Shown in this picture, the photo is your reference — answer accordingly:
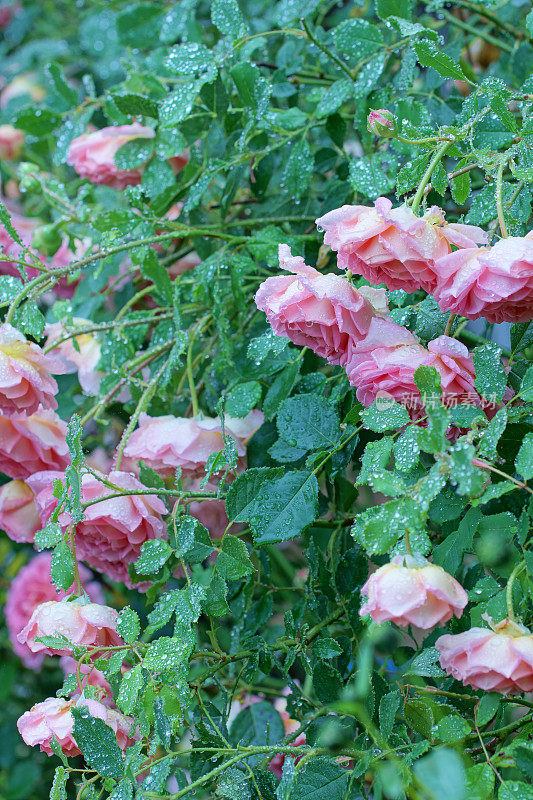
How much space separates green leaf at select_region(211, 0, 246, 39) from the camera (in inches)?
31.7

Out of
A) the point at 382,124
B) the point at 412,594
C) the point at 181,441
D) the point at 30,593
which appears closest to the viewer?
the point at 412,594

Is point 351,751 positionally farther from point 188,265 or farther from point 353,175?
point 188,265

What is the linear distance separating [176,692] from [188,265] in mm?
586

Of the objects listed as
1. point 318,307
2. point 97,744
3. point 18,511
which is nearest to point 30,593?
point 18,511

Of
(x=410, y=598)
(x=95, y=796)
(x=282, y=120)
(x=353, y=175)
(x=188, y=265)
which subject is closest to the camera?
(x=410, y=598)

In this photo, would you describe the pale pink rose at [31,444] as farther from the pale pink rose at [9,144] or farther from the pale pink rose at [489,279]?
the pale pink rose at [9,144]

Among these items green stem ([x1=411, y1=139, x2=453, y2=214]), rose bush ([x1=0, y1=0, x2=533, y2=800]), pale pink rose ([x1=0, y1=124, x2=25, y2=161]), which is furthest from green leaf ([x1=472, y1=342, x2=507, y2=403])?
pale pink rose ([x1=0, y1=124, x2=25, y2=161])

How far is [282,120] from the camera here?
33.5 inches

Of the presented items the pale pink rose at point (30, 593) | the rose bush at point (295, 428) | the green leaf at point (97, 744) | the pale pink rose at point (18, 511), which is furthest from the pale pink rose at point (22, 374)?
the pale pink rose at point (30, 593)

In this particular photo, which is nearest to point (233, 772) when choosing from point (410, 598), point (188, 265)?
point (410, 598)

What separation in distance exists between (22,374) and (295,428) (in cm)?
23

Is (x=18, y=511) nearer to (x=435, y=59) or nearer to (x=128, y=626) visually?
(x=128, y=626)

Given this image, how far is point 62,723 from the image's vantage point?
22.7 inches

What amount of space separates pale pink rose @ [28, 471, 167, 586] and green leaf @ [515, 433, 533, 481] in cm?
32
